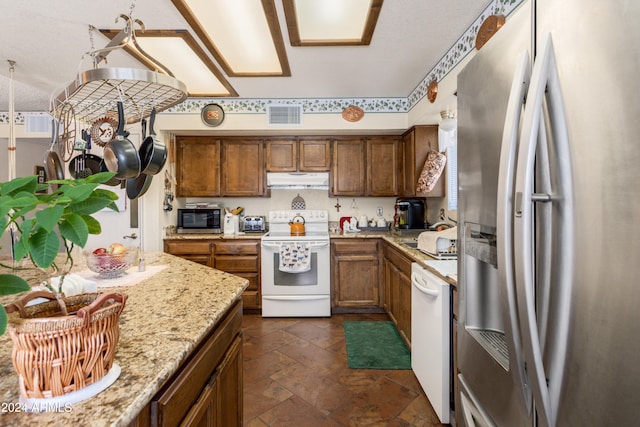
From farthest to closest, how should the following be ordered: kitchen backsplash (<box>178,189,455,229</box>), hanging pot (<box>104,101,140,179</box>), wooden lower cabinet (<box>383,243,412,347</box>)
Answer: kitchen backsplash (<box>178,189,455,229</box>) → wooden lower cabinet (<box>383,243,412,347</box>) → hanging pot (<box>104,101,140,179</box>)

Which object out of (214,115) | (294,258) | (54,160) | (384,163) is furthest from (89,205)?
(384,163)

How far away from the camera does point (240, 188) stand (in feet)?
12.6

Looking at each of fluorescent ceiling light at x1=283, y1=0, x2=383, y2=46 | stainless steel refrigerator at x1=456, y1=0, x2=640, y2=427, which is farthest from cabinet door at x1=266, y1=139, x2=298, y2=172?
stainless steel refrigerator at x1=456, y1=0, x2=640, y2=427

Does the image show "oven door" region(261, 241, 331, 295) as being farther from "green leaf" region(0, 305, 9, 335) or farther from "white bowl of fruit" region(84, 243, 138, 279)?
"green leaf" region(0, 305, 9, 335)

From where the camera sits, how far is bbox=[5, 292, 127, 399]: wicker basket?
1.85 ft

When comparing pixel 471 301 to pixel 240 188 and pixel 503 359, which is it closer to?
pixel 503 359

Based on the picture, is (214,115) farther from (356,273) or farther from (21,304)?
(21,304)

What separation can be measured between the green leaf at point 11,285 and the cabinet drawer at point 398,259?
7.63ft

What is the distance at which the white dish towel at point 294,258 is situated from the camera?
3371 mm

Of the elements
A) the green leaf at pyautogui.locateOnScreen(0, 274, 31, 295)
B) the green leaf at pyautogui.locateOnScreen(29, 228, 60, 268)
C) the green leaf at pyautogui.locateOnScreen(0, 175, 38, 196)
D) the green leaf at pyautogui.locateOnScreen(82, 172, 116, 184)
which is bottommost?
the green leaf at pyautogui.locateOnScreen(0, 274, 31, 295)

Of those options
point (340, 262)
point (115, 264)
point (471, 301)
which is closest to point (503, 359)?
point (471, 301)

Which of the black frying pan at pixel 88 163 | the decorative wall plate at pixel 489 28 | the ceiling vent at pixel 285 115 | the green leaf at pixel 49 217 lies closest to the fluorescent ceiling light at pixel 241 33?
the ceiling vent at pixel 285 115

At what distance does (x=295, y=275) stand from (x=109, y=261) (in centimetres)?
209

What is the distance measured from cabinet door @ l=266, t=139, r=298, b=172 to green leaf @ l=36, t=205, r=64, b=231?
3.35 meters
